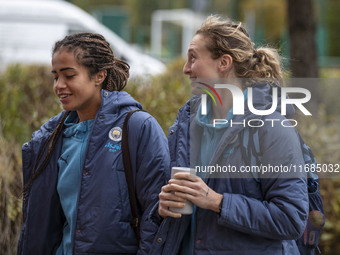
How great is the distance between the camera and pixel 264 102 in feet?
7.07

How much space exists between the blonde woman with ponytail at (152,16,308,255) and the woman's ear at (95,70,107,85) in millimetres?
426

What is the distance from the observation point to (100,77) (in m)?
2.51

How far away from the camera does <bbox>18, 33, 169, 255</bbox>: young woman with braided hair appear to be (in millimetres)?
2297

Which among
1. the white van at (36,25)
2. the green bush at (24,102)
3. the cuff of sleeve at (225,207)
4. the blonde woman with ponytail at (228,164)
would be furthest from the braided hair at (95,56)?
the white van at (36,25)

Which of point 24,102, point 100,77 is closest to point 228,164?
point 100,77

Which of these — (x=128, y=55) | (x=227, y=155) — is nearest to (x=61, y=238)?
(x=227, y=155)

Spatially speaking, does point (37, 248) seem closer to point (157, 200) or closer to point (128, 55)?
point (157, 200)

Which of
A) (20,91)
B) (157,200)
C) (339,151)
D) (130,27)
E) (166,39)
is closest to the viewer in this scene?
(157,200)

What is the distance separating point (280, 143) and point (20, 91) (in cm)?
506

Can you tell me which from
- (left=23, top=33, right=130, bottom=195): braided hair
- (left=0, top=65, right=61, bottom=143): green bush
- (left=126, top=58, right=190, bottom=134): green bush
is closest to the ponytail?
(left=23, top=33, right=130, bottom=195): braided hair

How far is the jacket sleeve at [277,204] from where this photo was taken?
6.57 feet

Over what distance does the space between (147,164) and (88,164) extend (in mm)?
263

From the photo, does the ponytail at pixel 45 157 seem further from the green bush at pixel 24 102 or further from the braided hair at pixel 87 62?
the green bush at pixel 24 102

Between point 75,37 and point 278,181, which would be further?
point 75,37
